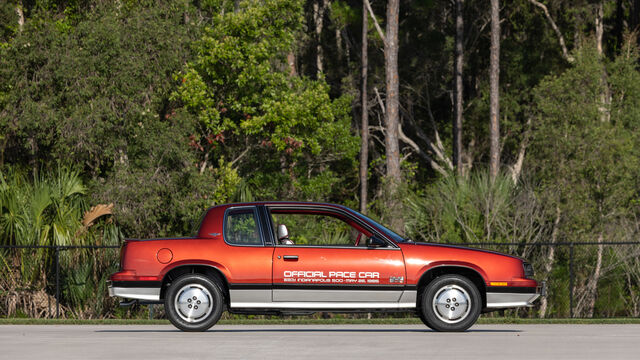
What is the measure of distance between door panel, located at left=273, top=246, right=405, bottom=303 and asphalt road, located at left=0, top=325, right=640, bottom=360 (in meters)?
0.52

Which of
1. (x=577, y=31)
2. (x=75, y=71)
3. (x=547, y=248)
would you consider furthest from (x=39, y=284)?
(x=577, y=31)

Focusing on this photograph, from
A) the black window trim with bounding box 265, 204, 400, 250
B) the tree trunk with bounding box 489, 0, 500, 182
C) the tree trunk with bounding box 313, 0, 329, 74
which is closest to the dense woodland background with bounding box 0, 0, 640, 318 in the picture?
the tree trunk with bounding box 489, 0, 500, 182

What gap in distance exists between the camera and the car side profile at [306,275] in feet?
42.8

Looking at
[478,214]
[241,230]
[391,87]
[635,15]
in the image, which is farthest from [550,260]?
[635,15]

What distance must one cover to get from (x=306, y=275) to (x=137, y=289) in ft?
7.19

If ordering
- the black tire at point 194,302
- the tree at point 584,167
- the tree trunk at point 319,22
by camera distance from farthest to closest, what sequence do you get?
the tree trunk at point 319,22, the tree at point 584,167, the black tire at point 194,302

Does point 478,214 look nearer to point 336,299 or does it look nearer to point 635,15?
point 336,299

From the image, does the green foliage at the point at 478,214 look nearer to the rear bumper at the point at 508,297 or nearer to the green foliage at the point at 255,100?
the green foliage at the point at 255,100

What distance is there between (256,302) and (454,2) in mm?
34249

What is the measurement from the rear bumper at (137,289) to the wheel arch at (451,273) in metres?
3.35

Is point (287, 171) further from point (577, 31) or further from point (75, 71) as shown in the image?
point (577, 31)

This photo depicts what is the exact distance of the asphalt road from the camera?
1085cm

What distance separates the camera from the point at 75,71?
24.1 m

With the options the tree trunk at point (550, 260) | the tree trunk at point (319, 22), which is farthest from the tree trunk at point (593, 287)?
the tree trunk at point (319, 22)
